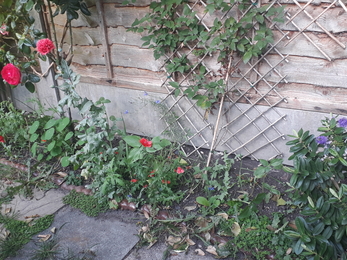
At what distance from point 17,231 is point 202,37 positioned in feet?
6.38

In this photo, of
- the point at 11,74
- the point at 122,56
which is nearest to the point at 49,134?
the point at 11,74

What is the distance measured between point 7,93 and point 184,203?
2993mm

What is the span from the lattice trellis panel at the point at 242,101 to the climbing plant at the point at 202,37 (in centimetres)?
2

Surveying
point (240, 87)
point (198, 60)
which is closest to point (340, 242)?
point (240, 87)

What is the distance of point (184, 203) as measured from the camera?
2.19 m

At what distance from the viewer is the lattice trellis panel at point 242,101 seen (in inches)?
84.0

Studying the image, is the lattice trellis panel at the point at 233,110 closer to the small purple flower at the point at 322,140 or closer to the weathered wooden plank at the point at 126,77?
the weathered wooden plank at the point at 126,77

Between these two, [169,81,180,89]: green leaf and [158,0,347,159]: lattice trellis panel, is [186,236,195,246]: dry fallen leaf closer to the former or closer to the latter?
[158,0,347,159]: lattice trellis panel

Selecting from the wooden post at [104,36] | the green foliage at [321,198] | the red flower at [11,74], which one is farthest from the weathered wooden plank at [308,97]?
the red flower at [11,74]

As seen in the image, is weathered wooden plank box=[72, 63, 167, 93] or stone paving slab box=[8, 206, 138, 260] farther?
weathered wooden plank box=[72, 63, 167, 93]

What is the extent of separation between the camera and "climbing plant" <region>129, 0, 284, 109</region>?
6.98ft

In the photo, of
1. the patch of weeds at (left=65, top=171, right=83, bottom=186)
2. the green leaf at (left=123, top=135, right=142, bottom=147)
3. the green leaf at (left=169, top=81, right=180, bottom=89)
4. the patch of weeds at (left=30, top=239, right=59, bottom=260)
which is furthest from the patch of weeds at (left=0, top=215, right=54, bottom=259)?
the green leaf at (left=169, top=81, right=180, bottom=89)

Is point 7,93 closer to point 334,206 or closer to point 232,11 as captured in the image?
point 232,11

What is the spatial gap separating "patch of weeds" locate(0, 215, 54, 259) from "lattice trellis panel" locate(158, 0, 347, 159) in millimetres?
1318
